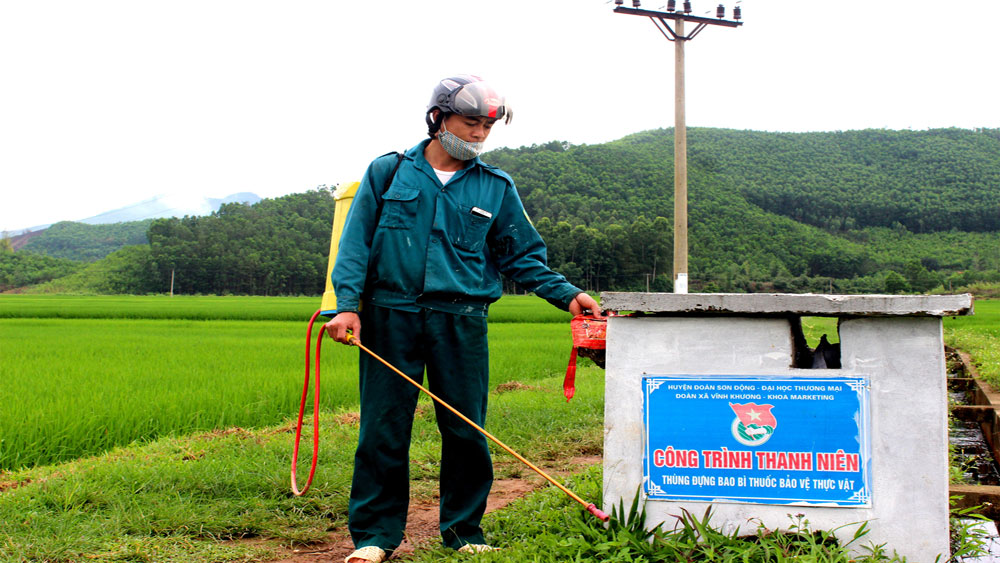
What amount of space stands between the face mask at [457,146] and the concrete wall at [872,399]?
0.85 metres

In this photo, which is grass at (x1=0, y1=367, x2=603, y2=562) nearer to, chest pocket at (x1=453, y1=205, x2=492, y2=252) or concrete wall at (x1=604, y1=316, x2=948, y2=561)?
chest pocket at (x1=453, y1=205, x2=492, y2=252)

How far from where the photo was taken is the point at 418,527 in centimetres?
333

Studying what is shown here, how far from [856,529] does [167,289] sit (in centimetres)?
6237

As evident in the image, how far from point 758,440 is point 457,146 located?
1470 millimetres

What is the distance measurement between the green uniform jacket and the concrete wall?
0.48 m

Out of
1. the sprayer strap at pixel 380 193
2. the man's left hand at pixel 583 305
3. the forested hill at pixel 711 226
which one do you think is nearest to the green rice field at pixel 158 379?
the sprayer strap at pixel 380 193

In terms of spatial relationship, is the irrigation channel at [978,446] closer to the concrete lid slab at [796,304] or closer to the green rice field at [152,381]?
the concrete lid slab at [796,304]

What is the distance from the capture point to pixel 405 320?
2838 millimetres

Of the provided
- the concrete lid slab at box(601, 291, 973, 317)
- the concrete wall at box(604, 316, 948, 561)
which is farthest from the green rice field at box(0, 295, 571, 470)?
the concrete lid slab at box(601, 291, 973, 317)

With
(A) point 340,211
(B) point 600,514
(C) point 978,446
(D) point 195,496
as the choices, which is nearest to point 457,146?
(A) point 340,211

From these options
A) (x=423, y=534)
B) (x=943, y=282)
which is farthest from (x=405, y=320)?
(x=943, y=282)

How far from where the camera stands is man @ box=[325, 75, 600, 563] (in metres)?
2.82

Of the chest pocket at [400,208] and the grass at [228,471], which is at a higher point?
the chest pocket at [400,208]

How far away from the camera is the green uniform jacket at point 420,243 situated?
2.82 m
